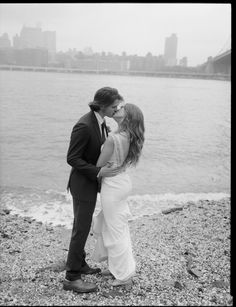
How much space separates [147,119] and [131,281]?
85.4 ft

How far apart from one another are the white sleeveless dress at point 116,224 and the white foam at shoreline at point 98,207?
284 centimetres

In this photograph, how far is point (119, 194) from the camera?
3246mm

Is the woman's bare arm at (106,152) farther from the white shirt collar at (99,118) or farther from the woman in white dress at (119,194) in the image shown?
the white shirt collar at (99,118)

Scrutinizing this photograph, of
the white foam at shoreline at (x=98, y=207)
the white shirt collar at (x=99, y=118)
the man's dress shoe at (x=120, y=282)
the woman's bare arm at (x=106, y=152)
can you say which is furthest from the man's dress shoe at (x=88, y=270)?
the white foam at shoreline at (x=98, y=207)

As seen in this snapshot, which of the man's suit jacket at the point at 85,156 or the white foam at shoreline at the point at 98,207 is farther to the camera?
the white foam at shoreline at the point at 98,207

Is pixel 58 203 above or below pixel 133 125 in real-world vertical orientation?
below

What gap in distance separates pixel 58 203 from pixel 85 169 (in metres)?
5.12

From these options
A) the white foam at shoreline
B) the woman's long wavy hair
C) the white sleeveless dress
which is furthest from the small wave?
the woman's long wavy hair

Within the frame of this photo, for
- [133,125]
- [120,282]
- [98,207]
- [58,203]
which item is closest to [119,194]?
[133,125]

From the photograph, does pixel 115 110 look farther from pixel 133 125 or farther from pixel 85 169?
pixel 85 169

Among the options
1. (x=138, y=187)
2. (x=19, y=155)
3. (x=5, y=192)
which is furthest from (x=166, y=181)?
(x=19, y=155)

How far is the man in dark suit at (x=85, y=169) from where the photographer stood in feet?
10.0

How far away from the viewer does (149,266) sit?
154 inches

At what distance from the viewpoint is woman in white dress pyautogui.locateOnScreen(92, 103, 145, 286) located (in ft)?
10.0
